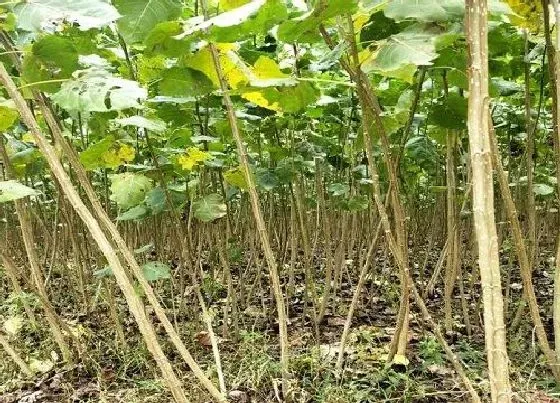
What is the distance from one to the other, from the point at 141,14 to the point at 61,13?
17 cm

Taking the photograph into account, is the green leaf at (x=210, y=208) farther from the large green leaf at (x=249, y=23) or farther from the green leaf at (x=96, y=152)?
the large green leaf at (x=249, y=23)

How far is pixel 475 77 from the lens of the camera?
2.59 ft

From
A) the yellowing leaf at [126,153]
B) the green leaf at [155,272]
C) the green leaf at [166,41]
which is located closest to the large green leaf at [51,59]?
the green leaf at [166,41]

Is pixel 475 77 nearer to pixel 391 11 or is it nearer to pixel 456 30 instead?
pixel 391 11

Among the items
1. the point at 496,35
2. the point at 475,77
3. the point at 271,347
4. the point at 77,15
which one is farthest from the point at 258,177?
the point at 475,77

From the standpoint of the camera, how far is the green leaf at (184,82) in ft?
4.40

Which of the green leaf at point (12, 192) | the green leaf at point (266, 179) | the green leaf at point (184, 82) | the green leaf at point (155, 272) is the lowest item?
the green leaf at point (155, 272)

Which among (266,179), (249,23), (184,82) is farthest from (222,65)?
(266,179)

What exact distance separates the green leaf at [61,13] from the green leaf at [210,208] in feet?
2.97

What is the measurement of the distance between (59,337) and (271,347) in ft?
2.40

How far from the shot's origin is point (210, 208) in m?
1.86

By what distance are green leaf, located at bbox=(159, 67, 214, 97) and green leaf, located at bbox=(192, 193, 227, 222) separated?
53 cm

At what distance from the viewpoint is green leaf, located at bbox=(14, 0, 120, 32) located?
95cm

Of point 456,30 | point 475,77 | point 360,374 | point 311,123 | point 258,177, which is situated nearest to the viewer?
point 475,77
